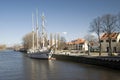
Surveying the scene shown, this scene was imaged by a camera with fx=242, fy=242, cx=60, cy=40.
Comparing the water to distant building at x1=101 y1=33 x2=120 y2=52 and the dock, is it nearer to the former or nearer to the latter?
the dock

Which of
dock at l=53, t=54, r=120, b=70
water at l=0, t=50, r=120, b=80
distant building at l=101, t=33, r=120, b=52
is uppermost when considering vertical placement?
distant building at l=101, t=33, r=120, b=52

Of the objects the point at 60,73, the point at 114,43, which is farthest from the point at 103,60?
the point at 114,43

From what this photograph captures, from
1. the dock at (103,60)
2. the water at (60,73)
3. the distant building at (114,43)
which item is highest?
the distant building at (114,43)

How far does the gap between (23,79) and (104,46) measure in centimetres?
7219

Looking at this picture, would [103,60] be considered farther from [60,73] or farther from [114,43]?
[114,43]

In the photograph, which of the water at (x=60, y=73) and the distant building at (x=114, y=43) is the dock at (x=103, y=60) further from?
the distant building at (x=114, y=43)

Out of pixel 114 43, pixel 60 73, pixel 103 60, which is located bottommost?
pixel 60 73

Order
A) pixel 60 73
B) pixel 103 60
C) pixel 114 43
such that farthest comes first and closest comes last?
pixel 114 43, pixel 103 60, pixel 60 73

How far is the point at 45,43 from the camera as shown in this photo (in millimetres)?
111500

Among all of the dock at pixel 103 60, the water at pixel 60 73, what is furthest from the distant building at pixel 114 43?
the water at pixel 60 73

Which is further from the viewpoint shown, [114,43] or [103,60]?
[114,43]

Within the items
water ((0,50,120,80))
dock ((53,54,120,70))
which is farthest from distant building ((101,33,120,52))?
water ((0,50,120,80))

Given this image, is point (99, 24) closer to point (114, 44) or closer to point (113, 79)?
point (114, 44)

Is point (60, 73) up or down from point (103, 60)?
down
